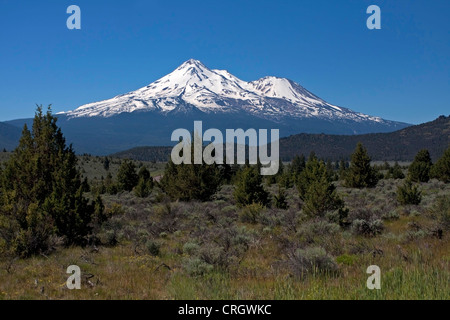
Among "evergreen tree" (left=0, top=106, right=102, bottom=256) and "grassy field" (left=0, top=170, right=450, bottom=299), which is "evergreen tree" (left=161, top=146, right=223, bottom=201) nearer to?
"grassy field" (left=0, top=170, right=450, bottom=299)

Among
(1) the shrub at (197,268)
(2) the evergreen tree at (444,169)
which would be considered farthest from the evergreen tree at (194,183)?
(2) the evergreen tree at (444,169)

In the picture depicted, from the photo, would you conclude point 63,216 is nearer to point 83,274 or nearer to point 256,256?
point 83,274

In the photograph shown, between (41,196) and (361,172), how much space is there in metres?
31.5

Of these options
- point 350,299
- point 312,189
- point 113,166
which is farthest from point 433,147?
point 350,299

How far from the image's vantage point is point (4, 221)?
995cm

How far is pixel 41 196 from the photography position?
12297 mm

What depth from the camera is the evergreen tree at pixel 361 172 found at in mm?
34562

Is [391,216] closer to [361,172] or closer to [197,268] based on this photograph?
[197,268]

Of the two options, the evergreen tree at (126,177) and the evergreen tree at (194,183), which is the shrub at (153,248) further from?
the evergreen tree at (126,177)

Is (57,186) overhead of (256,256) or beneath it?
overhead

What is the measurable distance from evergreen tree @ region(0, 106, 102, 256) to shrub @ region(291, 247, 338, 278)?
7.89m

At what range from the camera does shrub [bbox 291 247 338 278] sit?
648 centimetres

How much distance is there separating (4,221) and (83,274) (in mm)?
4734
